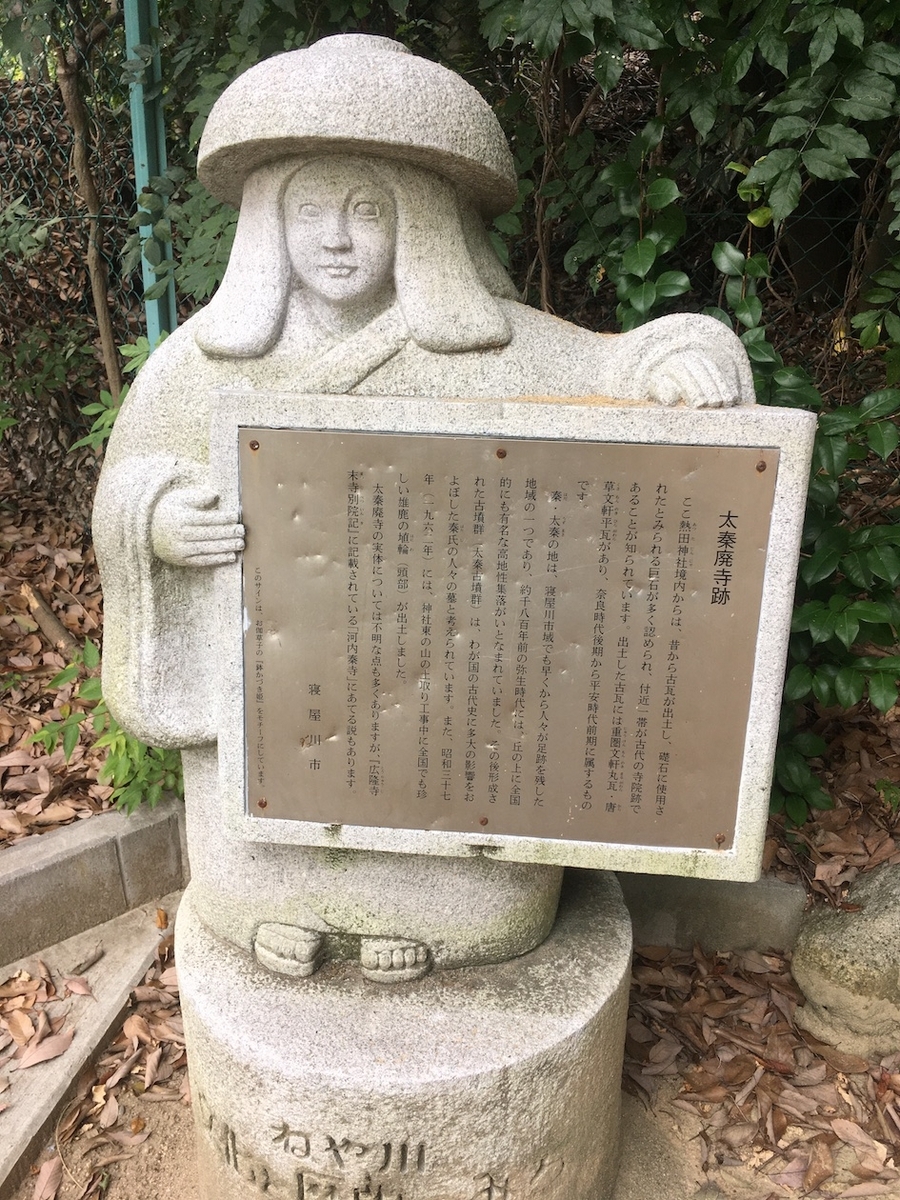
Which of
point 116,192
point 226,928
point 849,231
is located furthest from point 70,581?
point 849,231

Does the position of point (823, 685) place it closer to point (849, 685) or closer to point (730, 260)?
point (849, 685)

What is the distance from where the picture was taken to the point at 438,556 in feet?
5.75

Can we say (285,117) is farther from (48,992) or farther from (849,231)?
(849,231)

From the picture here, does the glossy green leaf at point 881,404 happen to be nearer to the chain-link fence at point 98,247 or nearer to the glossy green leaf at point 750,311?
the glossy green leaf at point 750,311

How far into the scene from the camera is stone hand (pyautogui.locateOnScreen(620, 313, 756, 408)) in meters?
1.69

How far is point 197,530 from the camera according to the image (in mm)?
1774

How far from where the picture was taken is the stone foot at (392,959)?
2025mm

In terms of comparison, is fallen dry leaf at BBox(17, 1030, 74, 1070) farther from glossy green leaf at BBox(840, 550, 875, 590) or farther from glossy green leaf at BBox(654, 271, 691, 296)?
glossy green leaf at BBox(654, 271, 691, 296)

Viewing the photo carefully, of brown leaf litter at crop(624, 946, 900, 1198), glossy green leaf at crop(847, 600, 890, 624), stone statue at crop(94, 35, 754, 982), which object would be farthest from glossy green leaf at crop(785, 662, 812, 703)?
stone statue at crop(94, 35, 754, 982)

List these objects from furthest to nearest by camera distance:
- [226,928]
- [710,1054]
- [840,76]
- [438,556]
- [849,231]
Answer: [849,231] → [710,1054] → [840,76] → [226,928] → [438,556]

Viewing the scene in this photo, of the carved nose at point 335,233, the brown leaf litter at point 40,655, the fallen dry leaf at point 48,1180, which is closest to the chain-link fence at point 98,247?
the brown leaf litter at point 40,655

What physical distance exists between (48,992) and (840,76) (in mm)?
3513

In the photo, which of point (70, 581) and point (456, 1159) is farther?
point (70, 581)

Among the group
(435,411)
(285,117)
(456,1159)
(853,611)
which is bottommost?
(456,1159)
